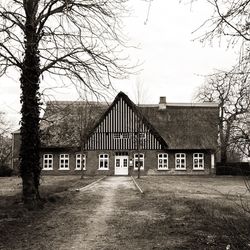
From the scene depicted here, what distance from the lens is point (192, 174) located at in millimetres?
51406

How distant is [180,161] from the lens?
5131cm

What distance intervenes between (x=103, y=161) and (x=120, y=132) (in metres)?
3.69

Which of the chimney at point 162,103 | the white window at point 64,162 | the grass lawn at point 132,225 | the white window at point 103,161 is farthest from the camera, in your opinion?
the chimney at point 162,103

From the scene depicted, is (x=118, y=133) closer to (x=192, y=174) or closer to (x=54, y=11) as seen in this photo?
(x=192, y=174)

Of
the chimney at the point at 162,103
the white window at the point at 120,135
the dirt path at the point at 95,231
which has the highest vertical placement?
the chimney at the point at 162,103

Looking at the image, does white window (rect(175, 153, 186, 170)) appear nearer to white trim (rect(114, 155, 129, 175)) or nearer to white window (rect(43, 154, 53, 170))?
white trim (rect(114, 155, 129, 175))

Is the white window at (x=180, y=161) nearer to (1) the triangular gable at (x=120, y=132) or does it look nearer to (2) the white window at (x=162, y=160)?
(2) the white window at (x=162, y=160)

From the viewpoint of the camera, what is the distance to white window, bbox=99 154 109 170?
5047 centimetres

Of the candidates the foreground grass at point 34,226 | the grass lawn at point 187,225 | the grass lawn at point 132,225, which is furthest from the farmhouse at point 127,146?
the foreground grass at point 34,226

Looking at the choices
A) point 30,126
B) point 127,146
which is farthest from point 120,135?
point 30,126

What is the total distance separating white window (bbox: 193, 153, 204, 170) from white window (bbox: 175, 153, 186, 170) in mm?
1151

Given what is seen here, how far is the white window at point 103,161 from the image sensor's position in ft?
166

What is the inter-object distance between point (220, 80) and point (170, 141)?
4226 centimetres

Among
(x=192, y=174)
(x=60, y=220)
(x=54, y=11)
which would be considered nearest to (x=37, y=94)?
(x=54, y=11)
